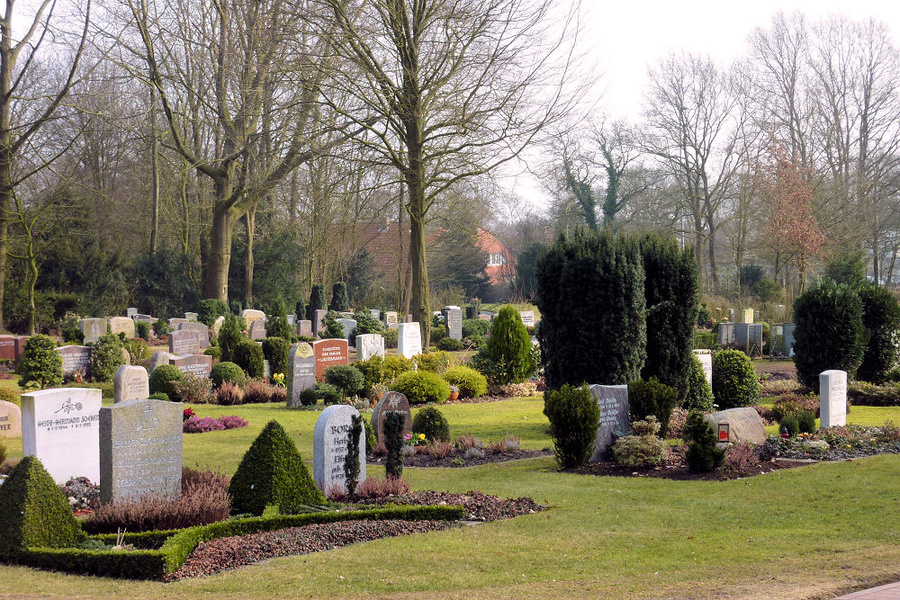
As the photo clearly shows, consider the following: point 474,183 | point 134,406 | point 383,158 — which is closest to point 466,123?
point 383,158

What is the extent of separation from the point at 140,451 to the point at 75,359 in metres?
15.4

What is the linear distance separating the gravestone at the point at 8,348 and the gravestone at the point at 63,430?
1774 centimetres

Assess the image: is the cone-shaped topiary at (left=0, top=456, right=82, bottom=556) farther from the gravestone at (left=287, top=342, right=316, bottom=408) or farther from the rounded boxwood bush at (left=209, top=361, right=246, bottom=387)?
the rounded boxwood bush at (left=209, top=361, right=246, bottom=387)

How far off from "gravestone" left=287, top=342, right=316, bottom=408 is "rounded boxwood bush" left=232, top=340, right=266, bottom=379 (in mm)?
3672

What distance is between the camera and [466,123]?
2436 cm

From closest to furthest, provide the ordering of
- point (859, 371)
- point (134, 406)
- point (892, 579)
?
point (892, 579), point (134, 406), point (859, 371)

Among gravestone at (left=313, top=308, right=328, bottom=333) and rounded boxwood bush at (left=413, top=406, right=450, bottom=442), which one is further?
gravestone at (left=313, top=308, right=328, bottom=333)

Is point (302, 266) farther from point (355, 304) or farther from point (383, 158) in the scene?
point (383, 158)

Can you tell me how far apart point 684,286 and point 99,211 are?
117 ft

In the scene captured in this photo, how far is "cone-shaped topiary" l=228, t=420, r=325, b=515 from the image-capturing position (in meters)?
8.50

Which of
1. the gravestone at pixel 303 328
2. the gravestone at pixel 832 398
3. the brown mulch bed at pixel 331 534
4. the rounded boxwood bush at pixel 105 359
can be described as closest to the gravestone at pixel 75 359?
the rounded boxwood bush at pixel 105 359

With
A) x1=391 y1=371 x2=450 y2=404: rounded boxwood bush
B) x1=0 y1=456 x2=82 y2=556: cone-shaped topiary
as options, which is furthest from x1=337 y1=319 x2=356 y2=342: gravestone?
x1=0 y1=456 x2=82 y2=556: cone-shaped topiary

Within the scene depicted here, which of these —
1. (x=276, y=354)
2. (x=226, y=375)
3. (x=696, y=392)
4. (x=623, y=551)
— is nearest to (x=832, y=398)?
(x=696, y=392)

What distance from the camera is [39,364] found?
2041 centimetres
